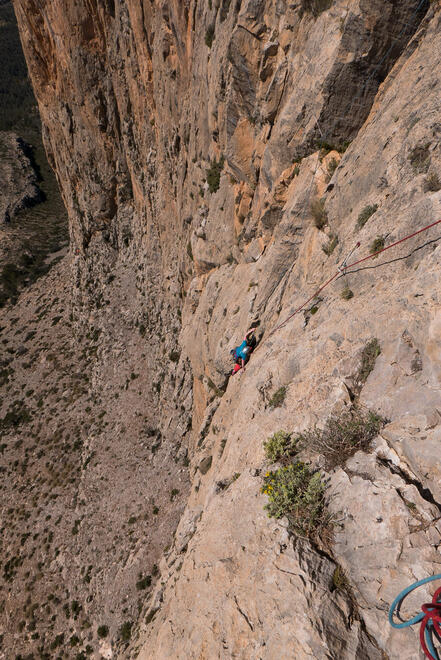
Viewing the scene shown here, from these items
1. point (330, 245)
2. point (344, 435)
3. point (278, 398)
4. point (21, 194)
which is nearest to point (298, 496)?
point (344, 435)

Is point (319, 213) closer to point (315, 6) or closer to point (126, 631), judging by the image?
point (315, 6)

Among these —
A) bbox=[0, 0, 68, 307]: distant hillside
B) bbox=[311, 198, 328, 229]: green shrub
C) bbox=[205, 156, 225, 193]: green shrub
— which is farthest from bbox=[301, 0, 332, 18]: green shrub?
bbox=[0, 0, 68, 307]: distant hillside

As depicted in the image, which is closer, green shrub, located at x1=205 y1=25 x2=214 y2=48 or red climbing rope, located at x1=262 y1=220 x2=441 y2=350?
red climbing rope, located at x1=262 y1=220 x2=441 y2=350

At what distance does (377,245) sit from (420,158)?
2230 millimetres

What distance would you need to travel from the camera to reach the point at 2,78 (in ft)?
385

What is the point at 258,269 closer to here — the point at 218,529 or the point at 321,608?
the point at 218,529

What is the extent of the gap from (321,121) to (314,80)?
1.24 metres

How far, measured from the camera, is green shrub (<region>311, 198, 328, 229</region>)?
10062mm

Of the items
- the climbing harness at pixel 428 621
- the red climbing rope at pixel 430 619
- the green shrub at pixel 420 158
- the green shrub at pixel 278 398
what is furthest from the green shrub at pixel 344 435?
the green shrub at pixel 420 158

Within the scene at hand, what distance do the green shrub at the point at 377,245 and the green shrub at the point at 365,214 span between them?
3.28 feet

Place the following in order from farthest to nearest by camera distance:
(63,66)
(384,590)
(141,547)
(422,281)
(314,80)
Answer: (63,66), (141,547), (314,80), (422,281), (384,590)

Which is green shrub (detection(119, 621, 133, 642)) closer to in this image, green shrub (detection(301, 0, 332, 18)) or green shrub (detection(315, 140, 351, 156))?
green shrub (detection(315, 140, 351, 156))

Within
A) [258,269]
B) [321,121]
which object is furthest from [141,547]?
[321,121]

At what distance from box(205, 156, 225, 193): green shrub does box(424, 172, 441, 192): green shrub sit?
1267 cm
